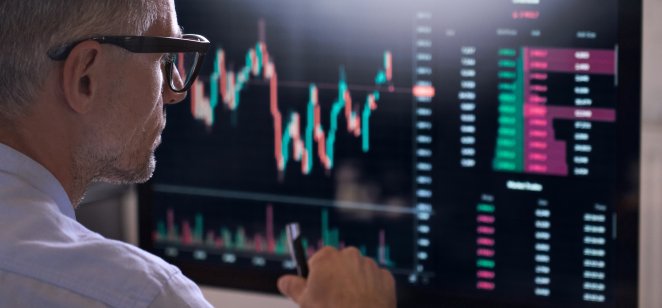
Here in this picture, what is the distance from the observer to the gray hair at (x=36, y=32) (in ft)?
2.51

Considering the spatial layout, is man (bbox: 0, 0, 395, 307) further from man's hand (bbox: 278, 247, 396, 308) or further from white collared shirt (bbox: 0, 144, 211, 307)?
man's hand (bbox: 278, 247, 396, 308)

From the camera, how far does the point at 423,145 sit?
3.48ft

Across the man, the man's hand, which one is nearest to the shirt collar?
the man

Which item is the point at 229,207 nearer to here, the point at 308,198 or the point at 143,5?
the point at 308,198

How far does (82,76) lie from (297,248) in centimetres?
32

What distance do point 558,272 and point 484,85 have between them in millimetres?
190

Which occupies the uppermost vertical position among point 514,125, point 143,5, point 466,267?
point 143,5

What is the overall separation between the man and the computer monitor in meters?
0.20

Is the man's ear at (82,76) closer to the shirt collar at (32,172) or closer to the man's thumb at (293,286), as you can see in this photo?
the shirt collar at (32,172)

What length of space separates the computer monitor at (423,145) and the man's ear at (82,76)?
0.33 m

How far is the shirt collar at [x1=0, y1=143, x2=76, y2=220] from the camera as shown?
30.3 inches

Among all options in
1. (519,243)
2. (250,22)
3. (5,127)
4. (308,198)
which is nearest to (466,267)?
(519,243)

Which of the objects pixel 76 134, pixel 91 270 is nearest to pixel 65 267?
pixel 91 270

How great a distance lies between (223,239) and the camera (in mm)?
1182
